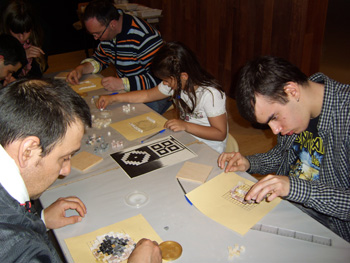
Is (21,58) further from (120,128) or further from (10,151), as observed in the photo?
(10,151)

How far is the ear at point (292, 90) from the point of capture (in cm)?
121

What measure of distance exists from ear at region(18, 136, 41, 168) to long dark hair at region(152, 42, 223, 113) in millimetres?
1211

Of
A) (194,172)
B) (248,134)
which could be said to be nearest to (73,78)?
(194,172)

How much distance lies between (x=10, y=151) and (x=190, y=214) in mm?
673

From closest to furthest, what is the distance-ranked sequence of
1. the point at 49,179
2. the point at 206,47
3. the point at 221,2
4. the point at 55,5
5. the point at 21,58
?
the point at 49,179 < the point at 21,58 < the point at 221,2 < the point at 206,47 < the point at 55,5

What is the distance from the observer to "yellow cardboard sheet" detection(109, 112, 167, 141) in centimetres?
183

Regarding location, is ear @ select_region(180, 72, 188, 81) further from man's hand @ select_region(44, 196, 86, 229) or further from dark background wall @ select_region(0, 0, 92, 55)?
dark background wall @ select_region(0, 0, 92, 55)

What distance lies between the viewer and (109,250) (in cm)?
104

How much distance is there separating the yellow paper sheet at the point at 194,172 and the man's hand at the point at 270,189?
270 mm

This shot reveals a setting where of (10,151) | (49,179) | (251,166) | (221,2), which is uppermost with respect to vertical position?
(221,2)

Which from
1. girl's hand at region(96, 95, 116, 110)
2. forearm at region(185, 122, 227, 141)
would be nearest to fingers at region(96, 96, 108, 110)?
girl's hand at region(96, 95, 116, 110)

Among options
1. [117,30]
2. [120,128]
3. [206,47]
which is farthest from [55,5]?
[120,128]

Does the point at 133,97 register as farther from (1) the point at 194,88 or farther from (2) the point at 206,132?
(2) the point at 206,132

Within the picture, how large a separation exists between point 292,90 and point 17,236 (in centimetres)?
107
